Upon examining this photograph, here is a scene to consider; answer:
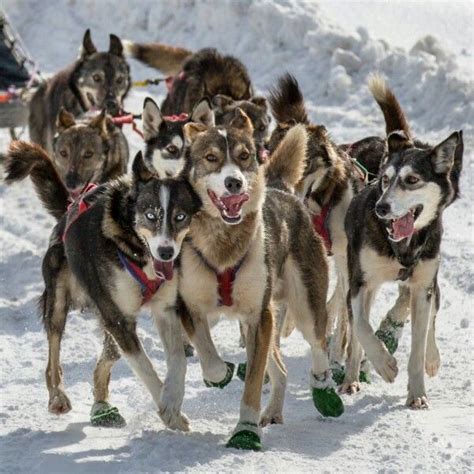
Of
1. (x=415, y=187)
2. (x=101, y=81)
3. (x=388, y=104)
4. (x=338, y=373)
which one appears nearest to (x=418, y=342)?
(x=338, y=373)

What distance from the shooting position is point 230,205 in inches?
210

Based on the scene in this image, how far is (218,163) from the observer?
5430mm

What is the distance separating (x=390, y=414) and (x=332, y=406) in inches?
11.0

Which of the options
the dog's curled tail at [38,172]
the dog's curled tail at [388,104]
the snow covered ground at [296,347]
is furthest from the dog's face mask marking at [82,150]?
the dog's curled tail at [388,104]

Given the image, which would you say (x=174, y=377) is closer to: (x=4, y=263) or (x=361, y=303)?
(x=361, y=303)

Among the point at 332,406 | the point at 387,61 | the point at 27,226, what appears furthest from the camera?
the point at 387,61

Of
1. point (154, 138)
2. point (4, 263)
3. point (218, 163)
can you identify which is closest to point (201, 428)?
point (218, 163)

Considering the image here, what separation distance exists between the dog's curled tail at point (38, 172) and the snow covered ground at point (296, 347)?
0.89 metres

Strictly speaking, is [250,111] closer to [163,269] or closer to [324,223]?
[324,223]

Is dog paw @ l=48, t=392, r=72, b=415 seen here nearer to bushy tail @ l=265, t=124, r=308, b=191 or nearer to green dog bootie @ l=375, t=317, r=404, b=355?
bushy tail @ l=265, t=124, r=308, b=191

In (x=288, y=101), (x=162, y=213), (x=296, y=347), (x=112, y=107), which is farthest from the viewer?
(x=112, y=107)

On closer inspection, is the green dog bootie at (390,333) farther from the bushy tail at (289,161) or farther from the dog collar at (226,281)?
the dog collar at (226,281)

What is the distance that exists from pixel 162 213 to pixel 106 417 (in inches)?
41.6

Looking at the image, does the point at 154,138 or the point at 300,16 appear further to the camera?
the point at 300,16
